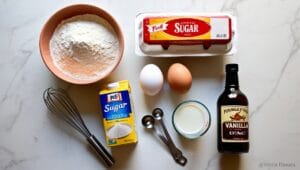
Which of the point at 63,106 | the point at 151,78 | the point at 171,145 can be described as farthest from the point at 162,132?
the point at 63,106

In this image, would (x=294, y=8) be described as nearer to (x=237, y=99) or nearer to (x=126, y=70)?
(x=237, y=99)

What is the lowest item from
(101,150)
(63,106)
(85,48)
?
(101,150)

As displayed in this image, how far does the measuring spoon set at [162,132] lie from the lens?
941 millimetres

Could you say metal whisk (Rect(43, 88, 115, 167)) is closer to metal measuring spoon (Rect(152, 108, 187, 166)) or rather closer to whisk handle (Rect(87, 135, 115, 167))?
whisk handle (Rect(87, 135, 115, 167))

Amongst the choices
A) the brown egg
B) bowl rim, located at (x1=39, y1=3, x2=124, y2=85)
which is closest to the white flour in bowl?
bowl rim, located at (x1=39, y1=3, x2=124, y2=85)

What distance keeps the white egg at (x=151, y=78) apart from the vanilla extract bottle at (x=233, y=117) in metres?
0.16

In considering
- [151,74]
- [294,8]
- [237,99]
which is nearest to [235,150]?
[237,99]

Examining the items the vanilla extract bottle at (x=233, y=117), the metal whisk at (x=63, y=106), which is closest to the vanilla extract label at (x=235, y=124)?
the vanilla extract bottle at (x=233, y=117)

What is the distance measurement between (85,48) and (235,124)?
0.39 m

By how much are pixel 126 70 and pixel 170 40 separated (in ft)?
0.46

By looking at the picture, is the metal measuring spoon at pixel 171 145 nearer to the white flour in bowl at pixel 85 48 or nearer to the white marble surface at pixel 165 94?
the white marble surface at pixel 165 94

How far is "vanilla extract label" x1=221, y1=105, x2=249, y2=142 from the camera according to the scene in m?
0.88

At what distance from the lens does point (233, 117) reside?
0.88m

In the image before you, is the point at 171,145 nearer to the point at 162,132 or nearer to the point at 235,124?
the point at 162,132
